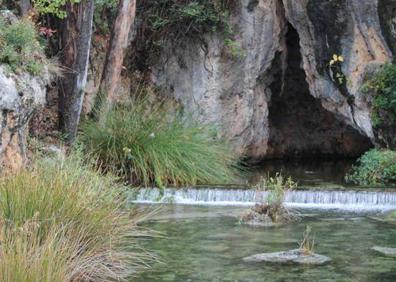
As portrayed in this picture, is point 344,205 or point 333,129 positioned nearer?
point 344,205

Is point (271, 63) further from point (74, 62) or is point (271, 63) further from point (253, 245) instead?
point (253, 245)

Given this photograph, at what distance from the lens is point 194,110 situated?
17094 mm

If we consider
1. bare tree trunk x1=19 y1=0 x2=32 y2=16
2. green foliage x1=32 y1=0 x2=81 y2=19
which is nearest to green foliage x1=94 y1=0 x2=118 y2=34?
bare tree trunk x1=19 y1=0 x2=32 y2=16

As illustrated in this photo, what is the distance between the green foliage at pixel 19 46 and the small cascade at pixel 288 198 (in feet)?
9.20

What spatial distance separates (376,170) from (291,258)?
7199 mm

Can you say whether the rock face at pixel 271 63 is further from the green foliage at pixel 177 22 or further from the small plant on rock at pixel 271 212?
the small plant on rock at pixel 271 212

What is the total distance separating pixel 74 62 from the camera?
1438cm

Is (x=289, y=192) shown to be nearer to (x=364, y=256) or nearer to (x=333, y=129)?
(x=364, y=256)

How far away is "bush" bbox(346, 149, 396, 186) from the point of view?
1434 centimetres

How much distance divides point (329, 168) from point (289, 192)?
18.8 feet

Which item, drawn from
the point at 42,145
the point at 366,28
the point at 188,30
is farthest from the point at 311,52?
the point at 42,145

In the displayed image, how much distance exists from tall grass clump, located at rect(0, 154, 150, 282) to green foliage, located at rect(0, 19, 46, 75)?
7.83ft

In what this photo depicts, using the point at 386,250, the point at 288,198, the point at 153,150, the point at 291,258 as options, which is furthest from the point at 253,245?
the point at 153,150

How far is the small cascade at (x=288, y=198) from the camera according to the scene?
12.0 metres
